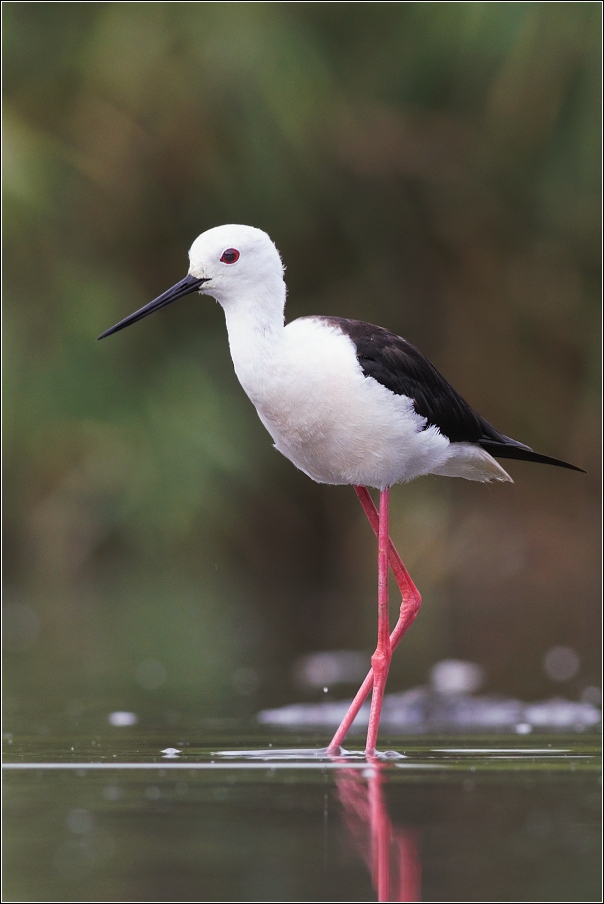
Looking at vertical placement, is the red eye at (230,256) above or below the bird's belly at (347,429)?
above

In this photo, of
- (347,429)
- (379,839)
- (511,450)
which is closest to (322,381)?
(347,429)

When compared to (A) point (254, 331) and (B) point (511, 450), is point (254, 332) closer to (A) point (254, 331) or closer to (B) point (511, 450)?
(A) point (254, 331)

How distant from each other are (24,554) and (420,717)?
6651 millimetres

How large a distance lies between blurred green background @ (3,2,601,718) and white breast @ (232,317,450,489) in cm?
567

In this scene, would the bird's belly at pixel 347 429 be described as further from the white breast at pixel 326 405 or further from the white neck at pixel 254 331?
the white neck at pixel 254 331

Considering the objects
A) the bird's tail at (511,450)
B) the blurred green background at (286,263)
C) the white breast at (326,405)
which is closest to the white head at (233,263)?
the white breast at (326,405)

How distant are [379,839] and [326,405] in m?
1.93

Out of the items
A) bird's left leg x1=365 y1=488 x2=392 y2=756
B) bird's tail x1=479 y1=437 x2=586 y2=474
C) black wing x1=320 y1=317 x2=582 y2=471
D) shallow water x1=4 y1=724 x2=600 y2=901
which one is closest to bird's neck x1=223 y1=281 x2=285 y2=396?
black wing x1=320 y1=317 x2=582 y2=471

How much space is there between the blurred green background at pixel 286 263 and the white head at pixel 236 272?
587cm

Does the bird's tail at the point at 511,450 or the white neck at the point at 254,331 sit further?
the bird's tail at the point at 511,450

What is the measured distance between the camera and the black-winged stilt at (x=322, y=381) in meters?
5.31

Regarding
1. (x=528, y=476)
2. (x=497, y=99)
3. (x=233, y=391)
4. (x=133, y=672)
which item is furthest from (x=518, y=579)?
(x=133, y=672)

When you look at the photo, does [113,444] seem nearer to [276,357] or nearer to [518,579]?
[518,579]

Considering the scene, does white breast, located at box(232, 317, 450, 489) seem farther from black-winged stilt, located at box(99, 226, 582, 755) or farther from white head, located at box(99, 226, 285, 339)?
white head, located at box(99, 226, 285, 339)
